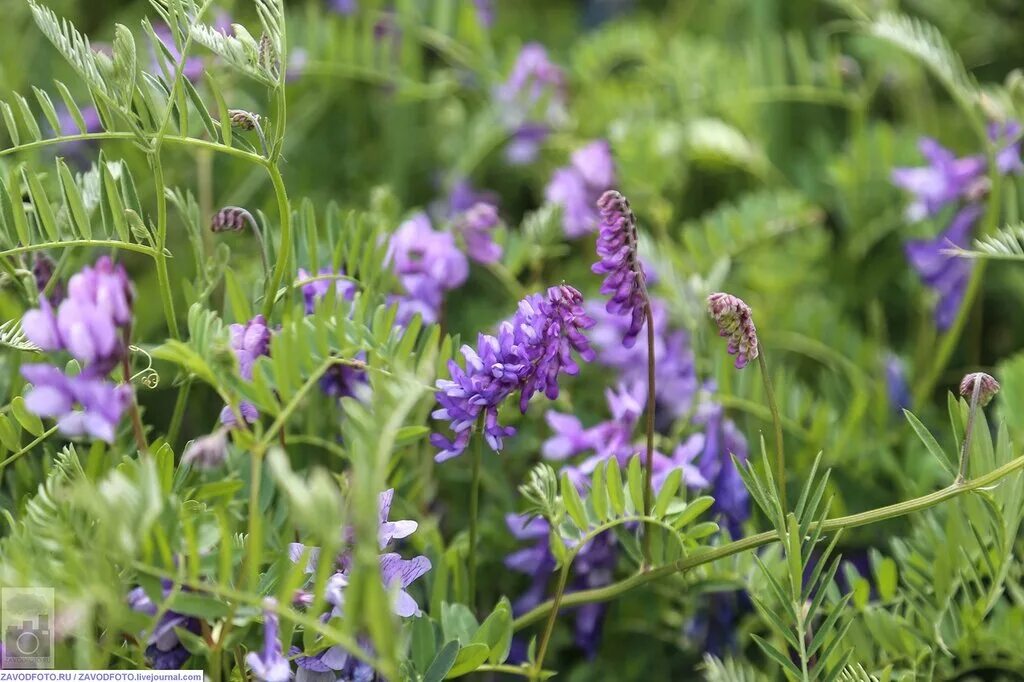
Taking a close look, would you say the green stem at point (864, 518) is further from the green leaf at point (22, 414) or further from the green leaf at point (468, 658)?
the green leaf at point (22, 414)

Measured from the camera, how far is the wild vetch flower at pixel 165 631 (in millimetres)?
636

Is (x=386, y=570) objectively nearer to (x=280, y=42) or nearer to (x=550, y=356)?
(x=550, y=356)

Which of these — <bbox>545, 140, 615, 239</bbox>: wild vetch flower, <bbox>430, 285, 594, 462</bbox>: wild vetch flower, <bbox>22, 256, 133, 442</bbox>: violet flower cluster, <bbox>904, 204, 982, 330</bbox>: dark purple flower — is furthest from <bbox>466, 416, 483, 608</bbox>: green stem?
<bbox>904, 204, 982, 330</bbox>: dark purple flower

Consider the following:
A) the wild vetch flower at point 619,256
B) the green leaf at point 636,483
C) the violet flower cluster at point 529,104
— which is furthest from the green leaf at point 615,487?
the violet flower cluster at point 529,104

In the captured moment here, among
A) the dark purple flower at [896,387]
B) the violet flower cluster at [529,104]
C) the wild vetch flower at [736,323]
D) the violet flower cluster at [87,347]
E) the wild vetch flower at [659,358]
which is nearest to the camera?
the violet flower cluster at [87,347]

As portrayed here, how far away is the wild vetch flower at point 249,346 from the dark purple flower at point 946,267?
869mm

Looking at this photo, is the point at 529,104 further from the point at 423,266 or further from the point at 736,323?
the point at 736,323

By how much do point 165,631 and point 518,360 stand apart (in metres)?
0.29

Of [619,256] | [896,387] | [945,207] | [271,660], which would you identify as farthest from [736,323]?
[945,207]

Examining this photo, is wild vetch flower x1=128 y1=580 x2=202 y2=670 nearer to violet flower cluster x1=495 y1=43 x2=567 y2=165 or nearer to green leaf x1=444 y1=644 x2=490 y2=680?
green leaf x1=444 y1=644 x2=490 y2=680

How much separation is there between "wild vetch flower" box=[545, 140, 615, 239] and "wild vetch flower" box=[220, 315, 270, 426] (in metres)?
0.64

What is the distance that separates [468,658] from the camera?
74 centimetres

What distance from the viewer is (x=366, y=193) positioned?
152cm

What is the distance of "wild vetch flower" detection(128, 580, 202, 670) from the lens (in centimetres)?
64
